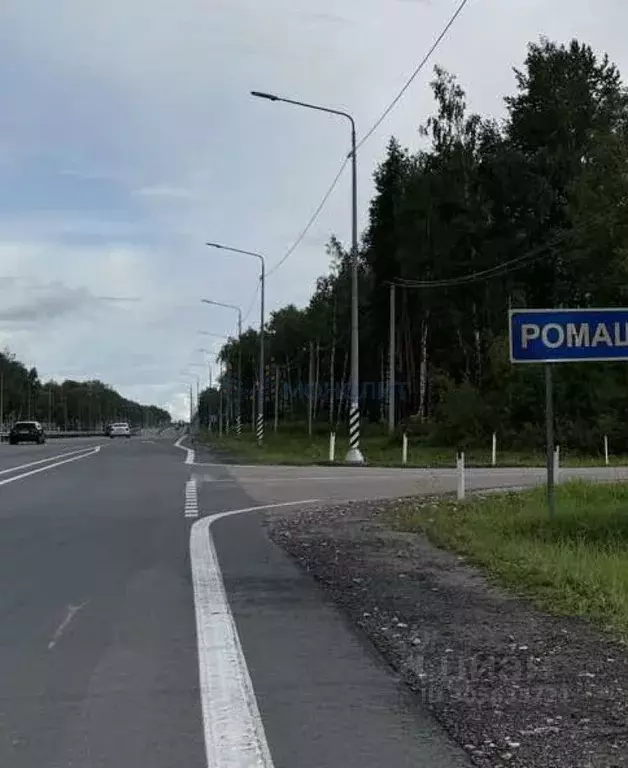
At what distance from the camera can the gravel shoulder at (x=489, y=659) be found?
537 cm

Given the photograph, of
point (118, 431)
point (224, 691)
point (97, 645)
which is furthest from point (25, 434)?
point (224, 691)

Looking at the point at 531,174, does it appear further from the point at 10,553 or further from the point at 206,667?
the point at 206,667

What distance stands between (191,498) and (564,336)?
9.58 meters

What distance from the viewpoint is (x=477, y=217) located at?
2169 inches

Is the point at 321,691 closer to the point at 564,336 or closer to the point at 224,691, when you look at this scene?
the point at 224,691

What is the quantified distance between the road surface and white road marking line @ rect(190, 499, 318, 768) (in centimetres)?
2

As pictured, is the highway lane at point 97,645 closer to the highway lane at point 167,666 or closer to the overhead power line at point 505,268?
the highway lane at point 167,666

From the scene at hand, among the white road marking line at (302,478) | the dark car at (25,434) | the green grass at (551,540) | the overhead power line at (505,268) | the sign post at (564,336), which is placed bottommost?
the green grass at (551,540)

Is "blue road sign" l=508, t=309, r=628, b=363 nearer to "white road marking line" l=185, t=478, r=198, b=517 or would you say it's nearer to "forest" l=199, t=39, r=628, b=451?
"white road marking line" l=185, t=478, r=198, b=517

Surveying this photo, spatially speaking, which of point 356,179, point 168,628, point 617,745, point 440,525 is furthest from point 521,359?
point 356,179

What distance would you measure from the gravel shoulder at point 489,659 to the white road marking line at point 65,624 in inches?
92.9

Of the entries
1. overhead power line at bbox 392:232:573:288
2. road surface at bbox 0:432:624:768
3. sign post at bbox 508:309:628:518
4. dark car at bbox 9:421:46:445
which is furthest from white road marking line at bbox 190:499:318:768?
dark car at bbox 9:421:46:445

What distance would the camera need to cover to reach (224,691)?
639 cm

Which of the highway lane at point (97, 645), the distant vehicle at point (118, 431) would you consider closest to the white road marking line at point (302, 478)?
the highway lane at point (97, 645)
